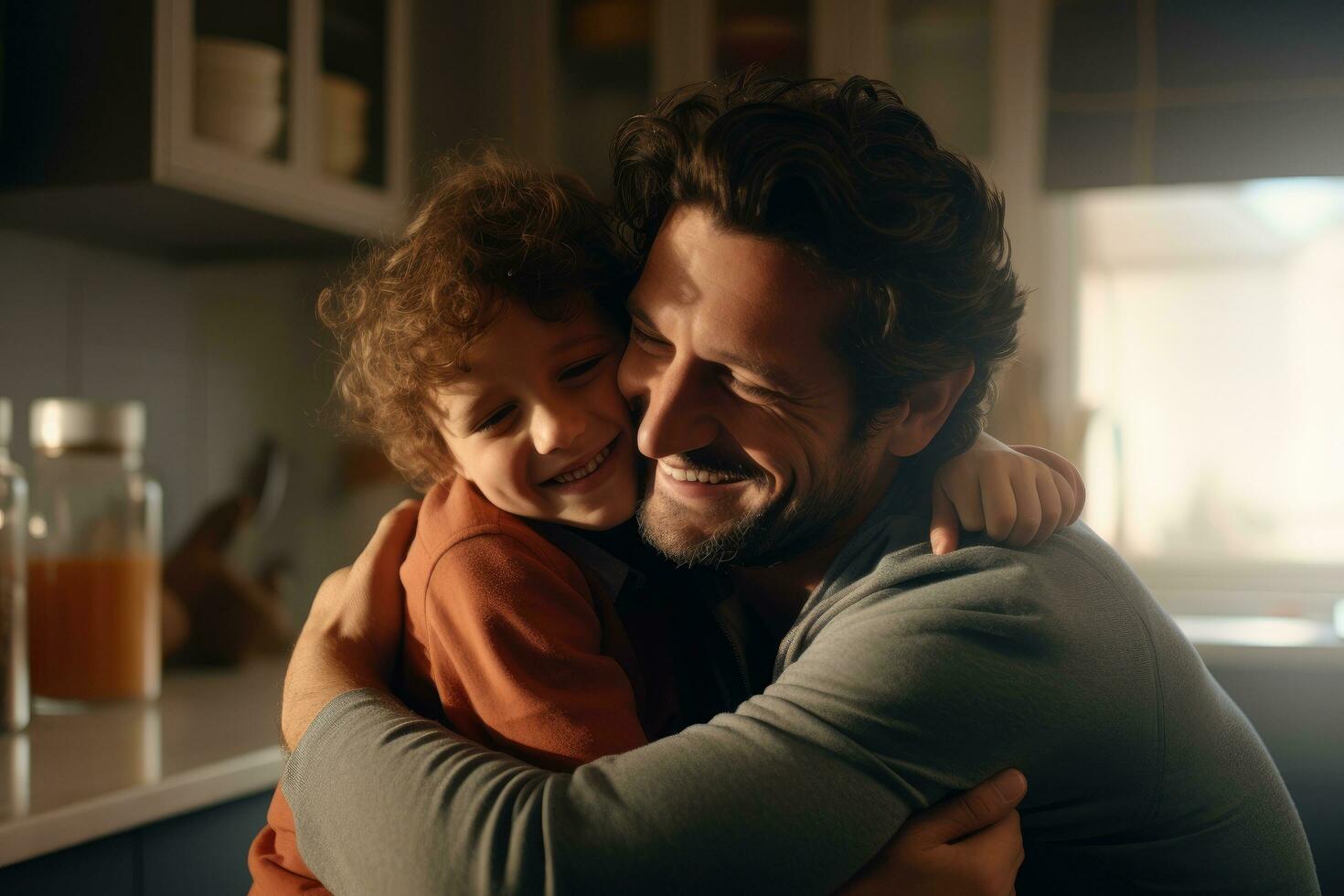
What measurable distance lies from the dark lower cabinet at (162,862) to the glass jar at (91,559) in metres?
0.40

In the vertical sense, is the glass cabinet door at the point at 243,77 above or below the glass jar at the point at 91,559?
above

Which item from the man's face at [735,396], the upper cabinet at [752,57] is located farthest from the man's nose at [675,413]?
the upper cabinet at [752,57]

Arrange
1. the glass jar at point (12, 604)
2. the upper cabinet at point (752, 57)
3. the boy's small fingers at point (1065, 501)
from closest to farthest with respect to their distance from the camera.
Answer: the boy's small fingers at point (1065, 501)
the glass jar at point (12, 604)
the upper cabinet at point (752, 57)

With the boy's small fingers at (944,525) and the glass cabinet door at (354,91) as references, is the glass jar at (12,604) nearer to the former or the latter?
the glass cabinet door at (354,91)

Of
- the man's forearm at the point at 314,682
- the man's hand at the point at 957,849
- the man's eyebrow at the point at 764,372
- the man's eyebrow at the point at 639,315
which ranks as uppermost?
the man's eyebrow at the point at 639,315

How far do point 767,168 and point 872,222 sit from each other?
4.1 inches

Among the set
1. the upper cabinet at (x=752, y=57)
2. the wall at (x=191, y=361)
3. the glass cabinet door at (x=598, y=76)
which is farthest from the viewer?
the glass cabinet door at (x=598, y=76)

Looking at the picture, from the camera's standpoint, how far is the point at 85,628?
5.80 ft

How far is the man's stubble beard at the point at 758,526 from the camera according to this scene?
1.09m

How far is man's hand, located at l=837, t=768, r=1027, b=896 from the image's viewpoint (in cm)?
84

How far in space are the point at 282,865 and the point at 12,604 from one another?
2.19 ft

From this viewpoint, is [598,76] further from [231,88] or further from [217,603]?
[217,603]

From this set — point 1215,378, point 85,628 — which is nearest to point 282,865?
point 85,628

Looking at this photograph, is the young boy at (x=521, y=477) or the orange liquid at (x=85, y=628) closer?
the young boy at (x=521, y=477)
